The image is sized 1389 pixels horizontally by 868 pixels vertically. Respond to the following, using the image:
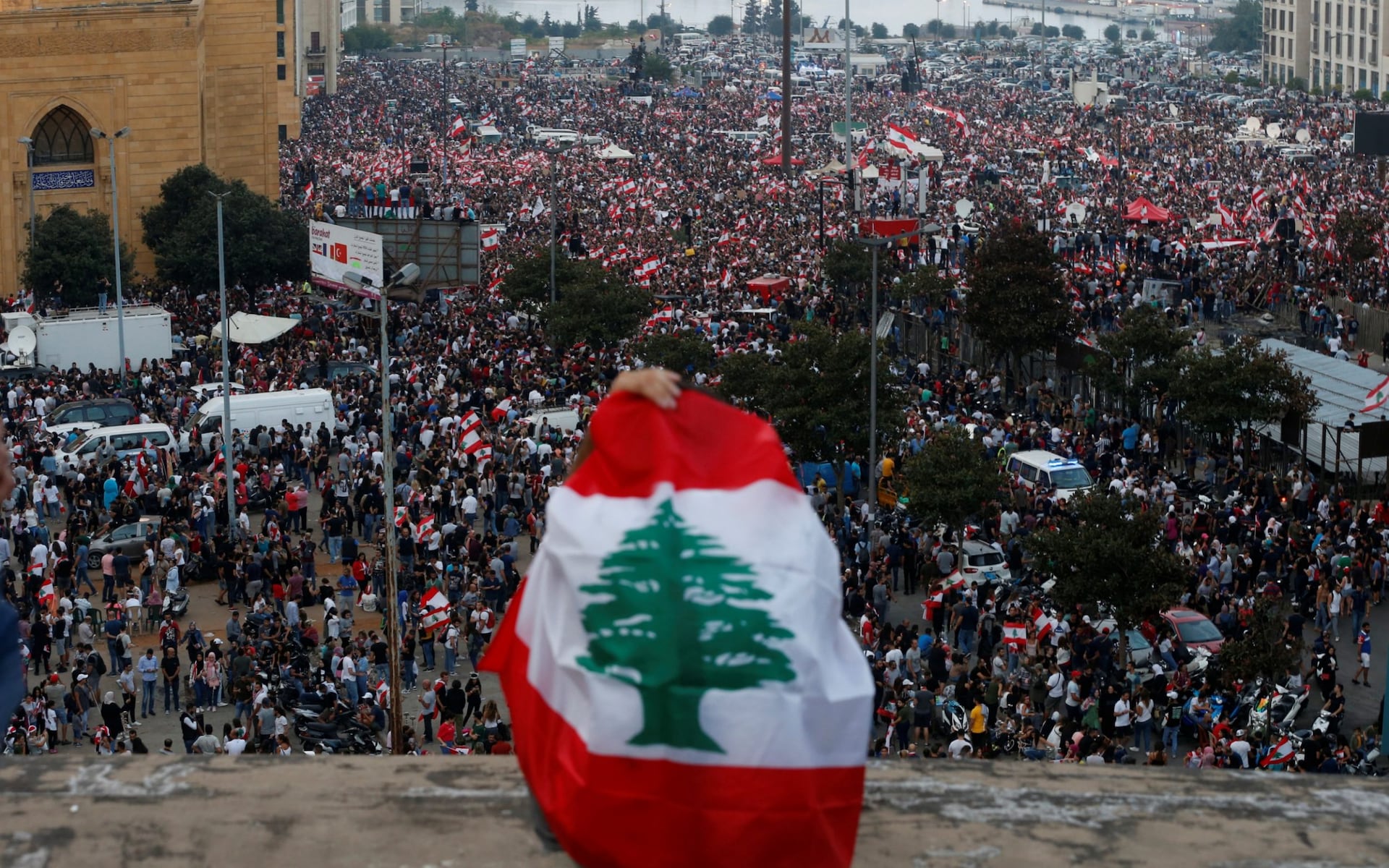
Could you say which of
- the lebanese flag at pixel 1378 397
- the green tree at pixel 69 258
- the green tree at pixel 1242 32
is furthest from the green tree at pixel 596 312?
the green tree at pixel 1242 32

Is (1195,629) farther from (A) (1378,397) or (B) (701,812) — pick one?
(B) (701,812)

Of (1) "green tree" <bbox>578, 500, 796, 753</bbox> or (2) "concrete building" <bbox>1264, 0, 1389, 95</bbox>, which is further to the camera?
(2) "concrete building" <bbox>1264, 0, 1389, 95</bbox>

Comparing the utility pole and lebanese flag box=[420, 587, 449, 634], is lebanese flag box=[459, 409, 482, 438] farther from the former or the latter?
the utility pole

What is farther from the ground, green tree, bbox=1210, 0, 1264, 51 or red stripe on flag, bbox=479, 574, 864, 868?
green tree, bbox=1210, 0, 1264, 51

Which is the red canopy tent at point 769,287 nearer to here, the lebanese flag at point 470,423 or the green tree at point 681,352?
the green tree at point 681,352

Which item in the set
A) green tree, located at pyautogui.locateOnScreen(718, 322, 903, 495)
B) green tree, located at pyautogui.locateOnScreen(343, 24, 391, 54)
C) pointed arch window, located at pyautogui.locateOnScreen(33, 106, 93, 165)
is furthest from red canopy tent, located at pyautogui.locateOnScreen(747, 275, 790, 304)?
green tree, located at pyautogui.locateOnScreen(343, 24, 391, 54)
